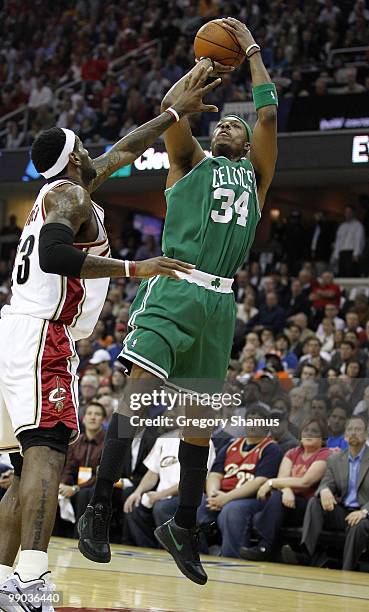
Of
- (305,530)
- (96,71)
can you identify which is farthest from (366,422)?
(96,71)

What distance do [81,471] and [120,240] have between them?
10.6 meters

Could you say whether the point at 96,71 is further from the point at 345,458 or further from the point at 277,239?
the point at 345,458

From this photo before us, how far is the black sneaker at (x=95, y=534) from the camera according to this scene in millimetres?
5207

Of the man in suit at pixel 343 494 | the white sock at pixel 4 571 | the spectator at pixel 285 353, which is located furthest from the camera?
the spectator at pixel 285 353

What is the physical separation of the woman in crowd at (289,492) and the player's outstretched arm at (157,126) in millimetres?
4630

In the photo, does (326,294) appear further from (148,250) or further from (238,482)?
(238,482)

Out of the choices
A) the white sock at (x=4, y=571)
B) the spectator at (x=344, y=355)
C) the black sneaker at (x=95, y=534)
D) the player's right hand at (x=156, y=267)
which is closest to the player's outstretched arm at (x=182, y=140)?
the player's right hand at (x=156, y=267)

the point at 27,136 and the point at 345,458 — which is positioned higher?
the point at 27,136

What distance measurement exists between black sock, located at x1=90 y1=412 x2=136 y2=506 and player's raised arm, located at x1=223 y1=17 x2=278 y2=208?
1.56 meters

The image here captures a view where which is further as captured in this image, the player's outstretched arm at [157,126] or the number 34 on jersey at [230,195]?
the number 34 on jersey at [230,195]

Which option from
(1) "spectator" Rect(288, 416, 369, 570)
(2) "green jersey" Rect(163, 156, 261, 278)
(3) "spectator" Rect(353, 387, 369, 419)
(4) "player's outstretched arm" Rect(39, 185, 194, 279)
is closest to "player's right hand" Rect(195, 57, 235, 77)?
(2) "green jersey" Rect(163, 156, 261, 278)

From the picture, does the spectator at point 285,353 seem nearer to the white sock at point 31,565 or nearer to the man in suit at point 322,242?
the man in suit at point 322,242

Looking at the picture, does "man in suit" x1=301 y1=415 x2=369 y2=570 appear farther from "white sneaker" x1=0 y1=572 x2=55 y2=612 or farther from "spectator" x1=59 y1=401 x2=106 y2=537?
"white sneaker" x1=0 y1=572 x2=55 y2=612

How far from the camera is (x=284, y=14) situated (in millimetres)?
18953
